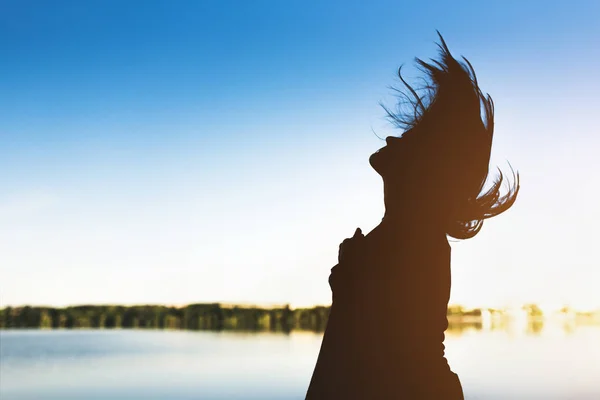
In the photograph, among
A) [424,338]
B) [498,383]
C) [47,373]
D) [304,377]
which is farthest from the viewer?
[47,373]

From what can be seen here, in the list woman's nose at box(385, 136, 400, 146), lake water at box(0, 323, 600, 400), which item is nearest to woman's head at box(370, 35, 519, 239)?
woman's nose at box(385, 136, 400, 146)

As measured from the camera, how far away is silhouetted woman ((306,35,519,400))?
4309mm

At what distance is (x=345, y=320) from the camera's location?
4.46 metres

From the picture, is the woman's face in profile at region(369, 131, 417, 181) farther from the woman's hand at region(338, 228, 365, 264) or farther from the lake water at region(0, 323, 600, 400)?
the lake water at region(0, 323, 600, 400)

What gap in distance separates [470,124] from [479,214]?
0.61m

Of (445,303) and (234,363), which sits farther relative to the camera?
(234,363)

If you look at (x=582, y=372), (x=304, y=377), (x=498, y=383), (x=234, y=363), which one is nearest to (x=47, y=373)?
(x=234, y=363)

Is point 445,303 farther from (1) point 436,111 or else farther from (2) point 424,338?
(1) point 436,111

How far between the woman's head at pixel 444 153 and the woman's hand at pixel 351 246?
0.30 m

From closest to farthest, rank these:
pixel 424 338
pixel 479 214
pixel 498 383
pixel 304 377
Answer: pixel 424 338
pixel 479 214
pixel 498 383
pixel 304 377

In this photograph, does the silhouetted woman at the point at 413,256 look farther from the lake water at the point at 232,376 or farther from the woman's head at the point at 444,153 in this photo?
the lake water at the point at 232,376

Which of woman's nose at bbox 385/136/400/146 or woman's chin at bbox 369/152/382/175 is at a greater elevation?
woman's nose at bbox 385/136/400/146

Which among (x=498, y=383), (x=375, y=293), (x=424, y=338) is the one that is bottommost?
(x=498, y=383)

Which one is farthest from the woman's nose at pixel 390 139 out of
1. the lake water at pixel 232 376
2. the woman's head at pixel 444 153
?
the lake water at pixel 232 376
